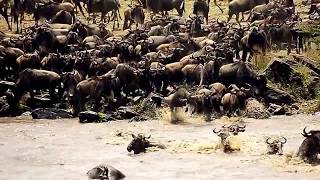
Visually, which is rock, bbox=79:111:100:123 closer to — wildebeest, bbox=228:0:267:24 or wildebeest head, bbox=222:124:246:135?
wildebeest head, bbox=222:124:246:135

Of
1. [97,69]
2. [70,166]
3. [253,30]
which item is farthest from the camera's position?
[253,30]

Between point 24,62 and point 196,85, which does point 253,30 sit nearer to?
point 196,85

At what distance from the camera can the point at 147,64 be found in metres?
21.5

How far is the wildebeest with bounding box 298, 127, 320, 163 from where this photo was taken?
568 inches

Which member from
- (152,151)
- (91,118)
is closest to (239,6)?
(91,118)

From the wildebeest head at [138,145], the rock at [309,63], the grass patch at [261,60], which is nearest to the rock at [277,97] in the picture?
the rock at [309,63]

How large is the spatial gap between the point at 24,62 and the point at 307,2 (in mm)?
15482

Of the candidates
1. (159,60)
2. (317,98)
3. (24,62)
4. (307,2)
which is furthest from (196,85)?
(307,2)

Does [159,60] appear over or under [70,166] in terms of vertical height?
over

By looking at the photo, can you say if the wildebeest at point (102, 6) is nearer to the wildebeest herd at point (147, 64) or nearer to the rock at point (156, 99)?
the wildebeest herd at point (147, 64)

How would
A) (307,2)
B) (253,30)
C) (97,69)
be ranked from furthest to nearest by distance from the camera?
(307,2), (253,30), (97,69)

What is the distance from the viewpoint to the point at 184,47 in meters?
23.0

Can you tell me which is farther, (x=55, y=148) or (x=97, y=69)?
(x=97, y=69)

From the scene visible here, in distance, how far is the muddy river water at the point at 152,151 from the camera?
46.8 feet
